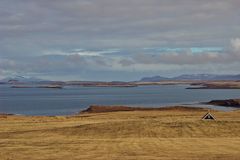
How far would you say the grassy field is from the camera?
26.3 meters

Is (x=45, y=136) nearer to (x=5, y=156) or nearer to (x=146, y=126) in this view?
(x=146, y=126)

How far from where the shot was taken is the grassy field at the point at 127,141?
86.4 ft

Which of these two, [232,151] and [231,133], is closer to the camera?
[232,151]

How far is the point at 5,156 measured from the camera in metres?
25.9

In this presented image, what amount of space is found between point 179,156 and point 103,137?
13877mm

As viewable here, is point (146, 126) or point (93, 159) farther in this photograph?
point (146, 126)

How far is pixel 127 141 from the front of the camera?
112 feet

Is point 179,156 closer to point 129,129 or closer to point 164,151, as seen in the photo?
point 164,151

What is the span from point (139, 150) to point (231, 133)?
13.3 m

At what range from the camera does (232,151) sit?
90.4 feet

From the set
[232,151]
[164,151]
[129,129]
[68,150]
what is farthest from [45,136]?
[232,151]

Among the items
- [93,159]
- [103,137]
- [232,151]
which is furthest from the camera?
[103,137]

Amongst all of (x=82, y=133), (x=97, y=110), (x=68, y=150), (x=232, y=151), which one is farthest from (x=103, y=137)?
(x=97, y=110)

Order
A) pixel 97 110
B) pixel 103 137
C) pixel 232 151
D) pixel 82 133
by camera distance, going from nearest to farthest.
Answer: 1. pixel 232 151
2. pixel 103 137
3. pixel 82 133
4. pixel 97 110
